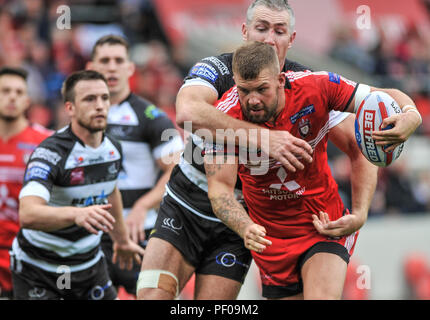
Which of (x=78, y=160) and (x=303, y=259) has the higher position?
(x=78, y=160)

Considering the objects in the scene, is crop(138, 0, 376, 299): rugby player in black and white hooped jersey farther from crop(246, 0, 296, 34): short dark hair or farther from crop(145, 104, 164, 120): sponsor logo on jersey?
crop(145, 104, 164, 120): sponsor logo on jersey

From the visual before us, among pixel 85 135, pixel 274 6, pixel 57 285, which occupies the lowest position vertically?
pixel 57 285

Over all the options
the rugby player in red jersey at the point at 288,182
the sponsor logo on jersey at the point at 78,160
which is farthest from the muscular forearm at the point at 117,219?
the rugby player in red jersey at the point at 288,182

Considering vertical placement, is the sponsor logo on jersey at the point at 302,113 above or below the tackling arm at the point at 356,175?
A: above

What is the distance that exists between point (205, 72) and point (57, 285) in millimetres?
2366

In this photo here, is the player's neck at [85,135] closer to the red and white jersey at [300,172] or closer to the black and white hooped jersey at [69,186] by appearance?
the black and white hooped jersey at [69,186]

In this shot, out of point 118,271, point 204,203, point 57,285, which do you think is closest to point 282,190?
point 204,203

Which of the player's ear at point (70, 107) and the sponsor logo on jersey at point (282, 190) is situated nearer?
the sponsor logo on jersey at point (282, 190)

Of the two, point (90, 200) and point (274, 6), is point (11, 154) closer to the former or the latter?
point (90, 200)

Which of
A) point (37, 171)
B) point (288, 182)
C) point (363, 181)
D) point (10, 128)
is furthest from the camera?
point (10, 128)

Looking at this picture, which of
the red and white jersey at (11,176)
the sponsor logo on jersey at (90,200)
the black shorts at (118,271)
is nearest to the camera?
the sponsor logo on jersey at (90,200)

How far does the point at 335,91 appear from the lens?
16.1ft

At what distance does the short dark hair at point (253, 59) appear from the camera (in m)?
4.57

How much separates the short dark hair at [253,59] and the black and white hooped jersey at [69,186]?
1.93 metres
